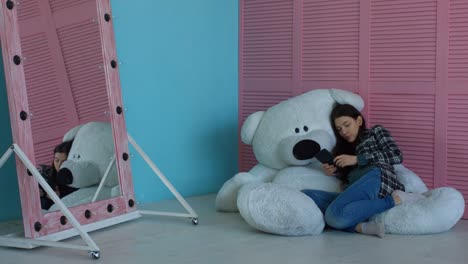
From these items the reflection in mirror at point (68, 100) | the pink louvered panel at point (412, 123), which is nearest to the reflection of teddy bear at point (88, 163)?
the reflection in mirror at point (68, 100)

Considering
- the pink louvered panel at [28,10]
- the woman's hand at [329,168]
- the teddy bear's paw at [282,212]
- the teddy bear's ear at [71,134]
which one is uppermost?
the pink louvered panel at [28,10]

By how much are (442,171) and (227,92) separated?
3.96 feet

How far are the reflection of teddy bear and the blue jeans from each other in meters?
0.86

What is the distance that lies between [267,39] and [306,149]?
2.78 feet

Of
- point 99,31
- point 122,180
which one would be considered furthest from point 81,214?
point 99,31

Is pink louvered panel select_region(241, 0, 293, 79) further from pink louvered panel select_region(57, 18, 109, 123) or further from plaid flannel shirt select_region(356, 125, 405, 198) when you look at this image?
pink louvered panel select_region(57, 18, 109, 123)

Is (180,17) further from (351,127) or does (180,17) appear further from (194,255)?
(194,255)

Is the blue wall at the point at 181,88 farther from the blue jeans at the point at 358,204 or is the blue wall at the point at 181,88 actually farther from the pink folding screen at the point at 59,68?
the blue jeans at the point at 358,204

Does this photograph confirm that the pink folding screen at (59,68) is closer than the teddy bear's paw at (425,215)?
Yes

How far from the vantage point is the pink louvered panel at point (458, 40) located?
303 centimetres

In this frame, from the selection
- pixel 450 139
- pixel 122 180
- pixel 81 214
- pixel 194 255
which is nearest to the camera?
pixel 194 255

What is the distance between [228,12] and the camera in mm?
3770

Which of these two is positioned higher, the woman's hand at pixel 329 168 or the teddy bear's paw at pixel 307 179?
the woman's hand at pixel 329 168

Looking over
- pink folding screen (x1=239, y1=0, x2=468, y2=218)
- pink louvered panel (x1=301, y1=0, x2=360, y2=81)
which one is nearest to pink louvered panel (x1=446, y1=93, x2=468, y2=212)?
pink folding screen (x1=239, y1=0, x2=468, y2=218)
